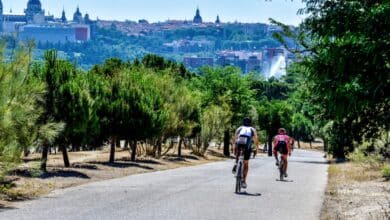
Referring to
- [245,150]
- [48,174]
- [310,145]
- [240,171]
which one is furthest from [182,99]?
[310,145]

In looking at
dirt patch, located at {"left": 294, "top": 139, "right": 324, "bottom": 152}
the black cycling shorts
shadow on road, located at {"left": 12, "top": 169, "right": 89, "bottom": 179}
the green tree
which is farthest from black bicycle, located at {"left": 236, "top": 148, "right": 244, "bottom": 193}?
dirt patch, located at {"left": 294, "top": 139, "right": 324, "bottom": 152}

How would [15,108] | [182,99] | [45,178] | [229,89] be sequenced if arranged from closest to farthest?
1. [15,108]
2. [45,178]
3. [182,99]
4. [229,89]

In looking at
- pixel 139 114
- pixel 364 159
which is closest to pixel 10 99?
pixel 139 114

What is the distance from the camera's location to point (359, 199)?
18516 millimetres

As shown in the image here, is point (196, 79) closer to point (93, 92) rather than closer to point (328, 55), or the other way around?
point (93, 92)

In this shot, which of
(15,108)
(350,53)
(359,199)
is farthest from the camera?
(359,199)

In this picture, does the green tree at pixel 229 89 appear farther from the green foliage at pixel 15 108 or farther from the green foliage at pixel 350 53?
the green foliage at pixel 350 53

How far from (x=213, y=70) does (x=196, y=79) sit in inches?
67.4

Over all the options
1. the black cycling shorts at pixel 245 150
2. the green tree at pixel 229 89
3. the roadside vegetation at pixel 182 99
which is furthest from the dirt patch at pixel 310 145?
the black cycling shorts at pixel 245 150

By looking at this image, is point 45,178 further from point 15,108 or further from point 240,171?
point 240,171

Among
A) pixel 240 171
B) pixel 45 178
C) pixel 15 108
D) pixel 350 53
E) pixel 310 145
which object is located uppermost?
pixel 350 53

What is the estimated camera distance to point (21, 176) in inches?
814

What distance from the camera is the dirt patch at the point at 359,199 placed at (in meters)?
15.1

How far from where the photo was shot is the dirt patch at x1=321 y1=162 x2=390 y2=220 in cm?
1515
